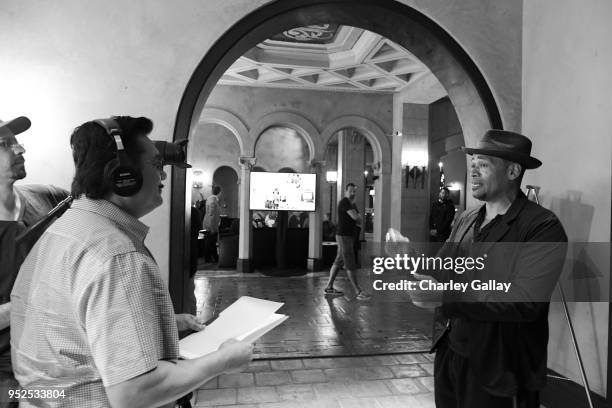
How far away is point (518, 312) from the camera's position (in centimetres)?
168

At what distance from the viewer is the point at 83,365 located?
0.95 m

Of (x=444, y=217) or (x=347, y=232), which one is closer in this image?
(x=347, y=232)

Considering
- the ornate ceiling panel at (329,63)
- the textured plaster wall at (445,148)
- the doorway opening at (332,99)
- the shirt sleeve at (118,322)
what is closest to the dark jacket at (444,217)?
the doorway opening at (332,99)

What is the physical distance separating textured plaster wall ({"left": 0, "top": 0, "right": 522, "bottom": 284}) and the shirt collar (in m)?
2.02

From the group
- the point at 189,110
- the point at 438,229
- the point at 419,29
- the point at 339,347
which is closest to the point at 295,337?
the point at 339,347

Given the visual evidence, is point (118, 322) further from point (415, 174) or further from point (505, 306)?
point (415, 174)

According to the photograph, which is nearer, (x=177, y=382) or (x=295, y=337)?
(x=177, y=382)

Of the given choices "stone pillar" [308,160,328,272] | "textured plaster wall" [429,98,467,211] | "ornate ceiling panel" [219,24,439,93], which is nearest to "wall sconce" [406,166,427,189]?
"textured plaster wall" [429,98,467,211]

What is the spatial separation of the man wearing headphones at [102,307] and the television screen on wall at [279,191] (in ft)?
26.5

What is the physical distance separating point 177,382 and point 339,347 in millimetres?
3494

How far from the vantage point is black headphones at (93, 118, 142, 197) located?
103 centimetres

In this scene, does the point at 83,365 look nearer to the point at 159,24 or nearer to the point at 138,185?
the point at 138,185

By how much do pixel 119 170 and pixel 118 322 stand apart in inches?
15.3

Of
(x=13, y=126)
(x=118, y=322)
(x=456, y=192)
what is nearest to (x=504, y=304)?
(x=118, y=322)
